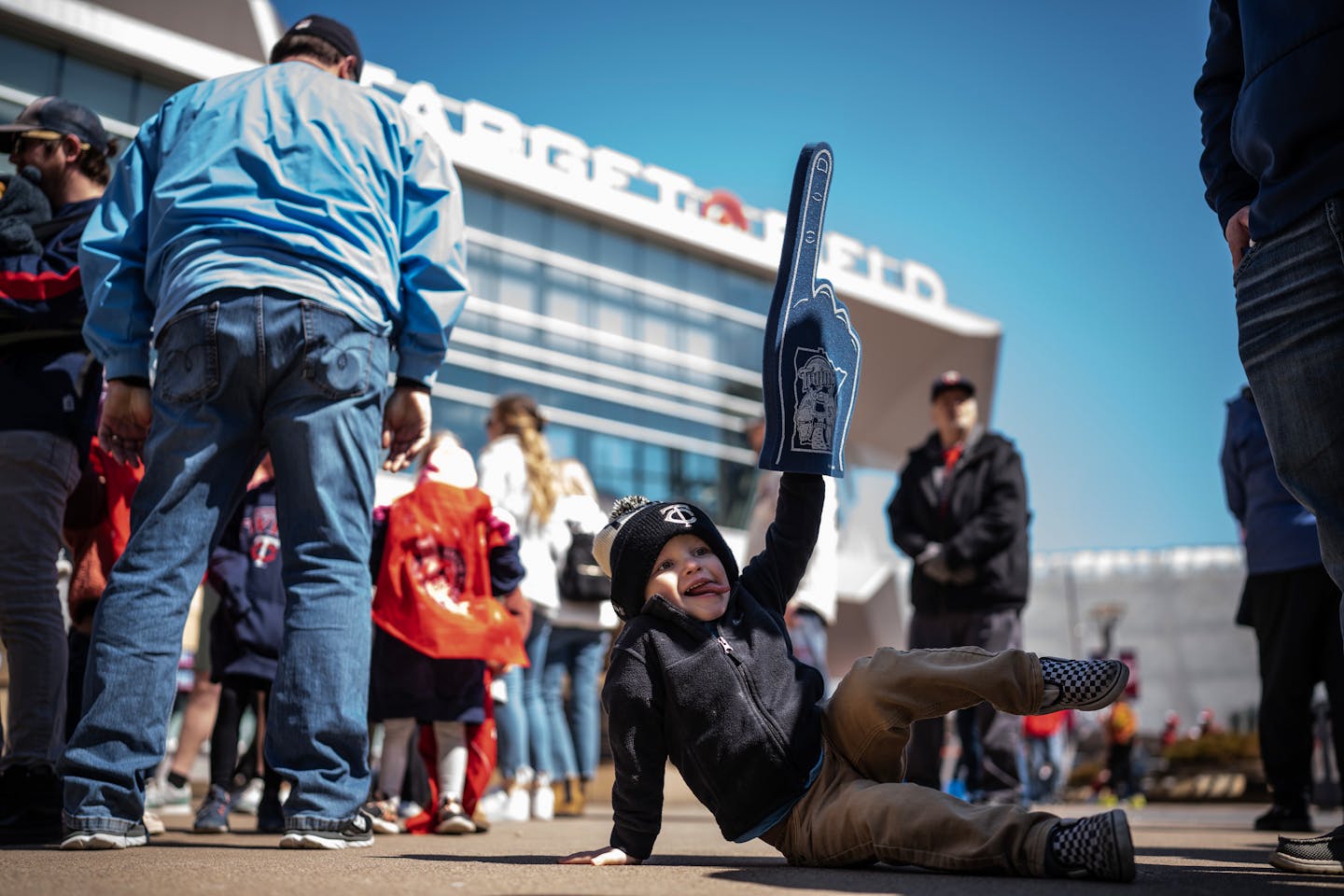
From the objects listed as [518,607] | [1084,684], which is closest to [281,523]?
[1084,684]

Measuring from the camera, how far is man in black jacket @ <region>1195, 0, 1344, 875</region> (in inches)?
81.2

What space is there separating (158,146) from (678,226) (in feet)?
91.4

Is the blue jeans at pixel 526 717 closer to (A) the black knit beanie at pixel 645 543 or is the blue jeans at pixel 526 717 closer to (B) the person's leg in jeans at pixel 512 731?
(B) the person's leg in jeans at pixel 512 731

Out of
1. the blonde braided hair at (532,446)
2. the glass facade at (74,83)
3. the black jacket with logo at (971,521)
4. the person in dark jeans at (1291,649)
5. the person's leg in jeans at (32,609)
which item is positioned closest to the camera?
the person's leg in jeans at (32,609)

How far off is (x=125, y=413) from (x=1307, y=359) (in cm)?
264

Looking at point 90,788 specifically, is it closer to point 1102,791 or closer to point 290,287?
point 290,287

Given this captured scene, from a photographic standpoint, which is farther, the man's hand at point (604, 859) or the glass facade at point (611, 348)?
the glass facade at point (611, 348)

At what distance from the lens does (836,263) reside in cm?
3500

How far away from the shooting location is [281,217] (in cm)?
283

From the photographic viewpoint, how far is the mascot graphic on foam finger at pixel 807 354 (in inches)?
104

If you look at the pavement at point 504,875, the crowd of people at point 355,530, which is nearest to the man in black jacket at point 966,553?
the crowd of people at point 355,530

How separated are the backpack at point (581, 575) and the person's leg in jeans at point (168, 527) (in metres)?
3.37

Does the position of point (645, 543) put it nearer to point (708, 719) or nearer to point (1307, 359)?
point (708, 719)

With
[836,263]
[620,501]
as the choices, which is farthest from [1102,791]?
[836,263]
